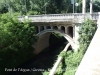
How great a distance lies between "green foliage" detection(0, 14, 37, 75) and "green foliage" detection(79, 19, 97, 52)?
9.16 metres

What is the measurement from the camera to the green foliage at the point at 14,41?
64.1 feet

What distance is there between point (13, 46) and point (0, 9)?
2067 centimetres

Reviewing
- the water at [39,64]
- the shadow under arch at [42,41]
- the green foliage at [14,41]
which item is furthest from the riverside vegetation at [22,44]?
the shadow under arch at [42,41]

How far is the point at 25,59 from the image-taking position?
2392 cm

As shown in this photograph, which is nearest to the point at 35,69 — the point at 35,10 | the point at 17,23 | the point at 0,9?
the point at 17,23

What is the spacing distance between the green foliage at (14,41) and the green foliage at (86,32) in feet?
30.1

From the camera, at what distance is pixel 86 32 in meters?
16.8

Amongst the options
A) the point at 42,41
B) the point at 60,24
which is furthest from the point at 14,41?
the point at 42,41

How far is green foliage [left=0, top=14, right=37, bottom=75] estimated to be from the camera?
64.1 ft

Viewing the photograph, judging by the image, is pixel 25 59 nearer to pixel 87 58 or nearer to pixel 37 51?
pixel 37 51

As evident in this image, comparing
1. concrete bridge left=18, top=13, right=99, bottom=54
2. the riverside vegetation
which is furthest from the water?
concrete bridge left=18, top=13, right=99, bottom=54

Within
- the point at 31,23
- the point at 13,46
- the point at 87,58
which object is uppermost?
the point at 87,58

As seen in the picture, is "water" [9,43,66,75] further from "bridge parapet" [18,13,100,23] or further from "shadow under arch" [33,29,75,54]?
"bridge parapet" [18,13,100,23]

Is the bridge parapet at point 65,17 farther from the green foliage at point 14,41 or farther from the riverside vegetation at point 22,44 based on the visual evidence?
the green foliage at point 14,41
